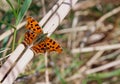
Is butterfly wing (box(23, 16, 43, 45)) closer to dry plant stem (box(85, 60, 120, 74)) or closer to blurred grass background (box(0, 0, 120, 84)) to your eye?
blurred grass background (box(0, 0, 120, 84))

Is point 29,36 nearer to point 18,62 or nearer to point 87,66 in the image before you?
point 18,62

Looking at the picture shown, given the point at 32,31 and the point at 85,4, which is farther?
the point at 85,4

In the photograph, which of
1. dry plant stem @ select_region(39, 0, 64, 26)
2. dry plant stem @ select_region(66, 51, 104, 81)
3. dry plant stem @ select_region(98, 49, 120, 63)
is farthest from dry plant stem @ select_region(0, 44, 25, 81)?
dry plant stem @ select_region(98, 49, 120, 63)

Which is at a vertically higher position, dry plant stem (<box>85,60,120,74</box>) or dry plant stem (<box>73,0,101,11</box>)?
dry plant stem (<box>73,0,101,11</box>)

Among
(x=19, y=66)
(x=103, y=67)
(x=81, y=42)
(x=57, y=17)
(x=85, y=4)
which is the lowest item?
(x=19, y=66)

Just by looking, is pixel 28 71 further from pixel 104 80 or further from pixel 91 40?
pixel 91 40

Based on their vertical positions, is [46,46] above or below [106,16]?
below

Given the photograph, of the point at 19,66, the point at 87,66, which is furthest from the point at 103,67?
the point at 19,66

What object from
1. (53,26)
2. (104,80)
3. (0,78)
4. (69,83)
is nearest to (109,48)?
(104,80)

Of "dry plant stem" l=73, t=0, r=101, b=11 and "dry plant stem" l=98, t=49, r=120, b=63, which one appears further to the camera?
"dry plant stem" l=73, t=0, r=101, b=11
